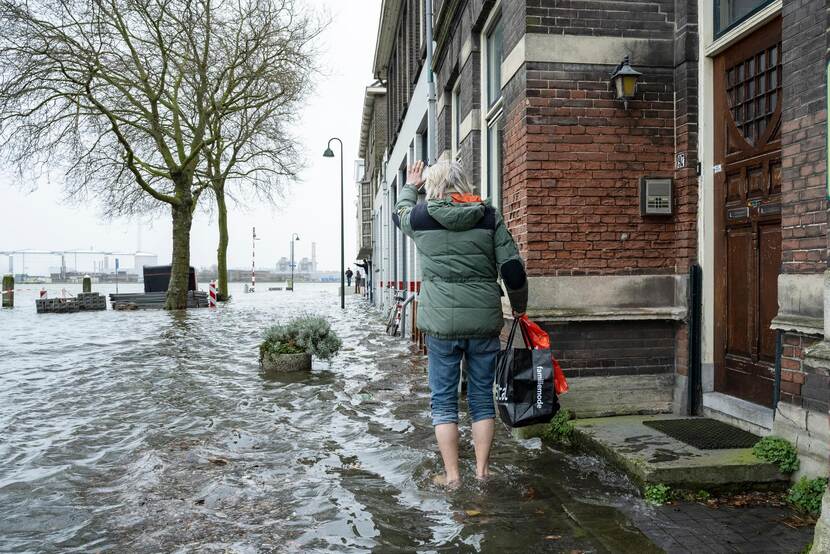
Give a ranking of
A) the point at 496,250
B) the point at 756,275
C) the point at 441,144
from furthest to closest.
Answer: the point at 441,144, the point at 756,275, the point at 496,250

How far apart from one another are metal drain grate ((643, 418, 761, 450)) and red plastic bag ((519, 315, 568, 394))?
1.10 m

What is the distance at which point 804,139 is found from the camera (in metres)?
4.26

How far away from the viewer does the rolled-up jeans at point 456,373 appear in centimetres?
432

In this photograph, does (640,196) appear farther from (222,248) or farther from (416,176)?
(222,248)

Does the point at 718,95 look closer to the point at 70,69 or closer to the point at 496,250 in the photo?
the point at 496,250

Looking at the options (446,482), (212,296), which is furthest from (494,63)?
(212,296)

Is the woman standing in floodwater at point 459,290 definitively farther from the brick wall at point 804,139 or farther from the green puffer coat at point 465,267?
the brick wall at point 804,139

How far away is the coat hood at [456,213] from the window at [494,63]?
14.1 feet

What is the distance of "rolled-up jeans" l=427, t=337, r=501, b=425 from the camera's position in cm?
432

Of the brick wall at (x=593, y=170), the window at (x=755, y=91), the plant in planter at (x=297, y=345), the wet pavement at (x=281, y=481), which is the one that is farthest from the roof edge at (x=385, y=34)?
the window at (x=755, y=91)

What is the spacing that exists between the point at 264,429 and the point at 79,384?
387cm

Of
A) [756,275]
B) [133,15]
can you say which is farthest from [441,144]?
[133,15]

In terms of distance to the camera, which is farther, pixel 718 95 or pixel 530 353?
pixel 718 95

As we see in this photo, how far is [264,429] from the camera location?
6082 mm
